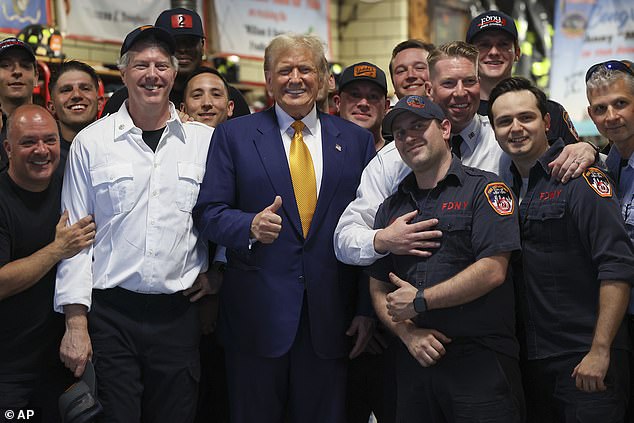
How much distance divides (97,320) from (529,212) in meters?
1.63

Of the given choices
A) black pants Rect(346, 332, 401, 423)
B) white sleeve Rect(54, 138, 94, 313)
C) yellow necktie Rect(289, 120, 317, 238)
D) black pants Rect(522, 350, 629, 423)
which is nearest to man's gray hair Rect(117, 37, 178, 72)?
white sleeve Rect(54, 138, 94, 313)

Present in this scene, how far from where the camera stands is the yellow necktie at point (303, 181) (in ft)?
10.4

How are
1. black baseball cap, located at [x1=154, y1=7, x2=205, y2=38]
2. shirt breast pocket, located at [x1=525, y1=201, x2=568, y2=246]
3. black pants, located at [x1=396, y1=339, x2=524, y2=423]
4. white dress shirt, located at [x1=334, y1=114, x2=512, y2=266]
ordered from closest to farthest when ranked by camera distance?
black pants, located at [x1=396, y1=339, x2=524, y2=423], shirt breast pocket, located at [x1=525, y1=201, x2=568, y2=246], white dress shirt, located at [x1=334, y1=114, x2=512, y2=266], black baseball cap, located at [x1=154, y1=7, x2=205, y2=38]

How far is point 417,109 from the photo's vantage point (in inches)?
116

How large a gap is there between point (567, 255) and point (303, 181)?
3.32ft

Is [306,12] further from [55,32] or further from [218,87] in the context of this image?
[218,87]

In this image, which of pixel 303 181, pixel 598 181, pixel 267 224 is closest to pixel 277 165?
pixel 303 181

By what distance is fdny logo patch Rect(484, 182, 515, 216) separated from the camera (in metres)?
2.80

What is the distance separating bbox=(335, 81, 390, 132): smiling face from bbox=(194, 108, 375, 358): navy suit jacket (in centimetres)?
82

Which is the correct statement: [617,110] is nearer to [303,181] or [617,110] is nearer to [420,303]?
[420,303]

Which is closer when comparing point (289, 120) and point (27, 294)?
point (27, 294)

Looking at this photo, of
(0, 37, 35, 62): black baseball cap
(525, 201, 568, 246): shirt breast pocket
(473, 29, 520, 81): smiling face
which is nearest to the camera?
(525, 201, 568, 246): shirt breast pocket

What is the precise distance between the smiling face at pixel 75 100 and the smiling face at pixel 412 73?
151 cm

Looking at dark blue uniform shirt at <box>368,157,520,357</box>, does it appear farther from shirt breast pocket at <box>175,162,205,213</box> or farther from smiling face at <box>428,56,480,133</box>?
shirt breast pocket at <box>175,162,205,213</box>
